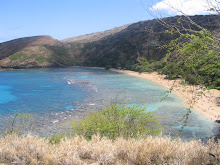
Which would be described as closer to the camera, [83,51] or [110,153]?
[110,153]

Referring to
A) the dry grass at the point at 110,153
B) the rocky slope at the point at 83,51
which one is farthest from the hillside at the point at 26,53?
the dry grass at the point at 110,153

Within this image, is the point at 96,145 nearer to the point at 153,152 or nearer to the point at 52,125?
the point at 153,152

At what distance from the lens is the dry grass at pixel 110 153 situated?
4695mm

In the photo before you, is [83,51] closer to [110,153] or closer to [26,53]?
[26,53]

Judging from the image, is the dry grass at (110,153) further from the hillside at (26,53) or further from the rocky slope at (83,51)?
the hillside at (26,53)

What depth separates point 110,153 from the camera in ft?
15.8

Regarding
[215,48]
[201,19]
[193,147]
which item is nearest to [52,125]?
[193,147]

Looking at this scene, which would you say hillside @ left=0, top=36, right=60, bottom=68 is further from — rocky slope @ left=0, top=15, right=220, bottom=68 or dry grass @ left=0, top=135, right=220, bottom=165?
dry grass @ left=0, top=135, right=220, bottom=165

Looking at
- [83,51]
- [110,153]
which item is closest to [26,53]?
[83,51]

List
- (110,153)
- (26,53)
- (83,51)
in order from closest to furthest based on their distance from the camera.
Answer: (110,153)
(26,53)
(83,51)

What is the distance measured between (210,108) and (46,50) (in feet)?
262

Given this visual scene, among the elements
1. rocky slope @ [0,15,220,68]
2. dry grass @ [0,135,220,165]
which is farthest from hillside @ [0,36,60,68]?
dry grass @ [0,135,220,165]

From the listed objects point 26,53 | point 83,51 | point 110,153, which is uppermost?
point 83,51

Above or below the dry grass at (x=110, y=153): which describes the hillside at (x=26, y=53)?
above
